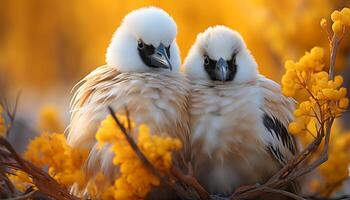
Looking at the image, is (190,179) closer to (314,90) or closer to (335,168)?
(314,90)

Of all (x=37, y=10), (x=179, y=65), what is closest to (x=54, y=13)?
(x=37, y=10)

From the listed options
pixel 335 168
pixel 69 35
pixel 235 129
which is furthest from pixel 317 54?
pixel 69 35

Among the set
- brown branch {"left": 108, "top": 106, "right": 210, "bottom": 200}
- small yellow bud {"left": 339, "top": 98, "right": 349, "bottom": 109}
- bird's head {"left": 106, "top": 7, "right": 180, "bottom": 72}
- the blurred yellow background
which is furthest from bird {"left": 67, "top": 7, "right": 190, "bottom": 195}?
the blurred yellow background

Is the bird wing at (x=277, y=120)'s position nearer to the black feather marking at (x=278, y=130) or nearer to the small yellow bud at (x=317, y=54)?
the black feather marking at (x=278, y=130)

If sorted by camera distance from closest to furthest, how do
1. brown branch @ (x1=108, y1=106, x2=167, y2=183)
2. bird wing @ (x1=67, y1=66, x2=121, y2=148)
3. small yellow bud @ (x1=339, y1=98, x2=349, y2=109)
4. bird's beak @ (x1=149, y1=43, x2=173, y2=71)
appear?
brown branch @ (x1=108, y1=106, x2=167, y2=183) < small yellow bud @ (x1=339, y1=98, x2=349, y2=109) < bird wing @ (x1=67, y1=66, x2=121, y2=148) < bird's beak @ (x1=149, y1=43, x2=173, y2=71)

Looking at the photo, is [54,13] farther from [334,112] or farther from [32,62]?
[334,112]

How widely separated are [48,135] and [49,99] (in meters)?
2.13

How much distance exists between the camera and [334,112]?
918mm

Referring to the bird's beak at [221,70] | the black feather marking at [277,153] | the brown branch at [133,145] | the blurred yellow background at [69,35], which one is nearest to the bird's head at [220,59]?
the bird's beak at [221,70]

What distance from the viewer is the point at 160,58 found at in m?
1.12

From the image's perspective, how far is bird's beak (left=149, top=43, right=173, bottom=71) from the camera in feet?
3.67

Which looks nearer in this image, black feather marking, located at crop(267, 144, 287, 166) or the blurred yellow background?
black feather marking, located at crop(267, 144, 287, 166)

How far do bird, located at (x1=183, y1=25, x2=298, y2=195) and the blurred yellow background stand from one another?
119 cm

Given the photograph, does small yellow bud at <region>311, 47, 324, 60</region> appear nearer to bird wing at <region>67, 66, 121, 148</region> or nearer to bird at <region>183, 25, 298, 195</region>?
bird at <region>183, 25, 298, 195</region>
